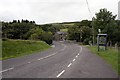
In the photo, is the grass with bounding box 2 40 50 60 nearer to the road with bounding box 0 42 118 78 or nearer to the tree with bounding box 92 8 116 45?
the road with bounding box 0 42 118 78

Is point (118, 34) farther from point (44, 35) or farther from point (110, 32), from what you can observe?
point (44, 35)

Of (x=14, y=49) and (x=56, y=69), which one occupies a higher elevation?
(x=56, y=69)

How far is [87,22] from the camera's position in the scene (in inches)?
6649

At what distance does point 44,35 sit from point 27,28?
31.8 metres

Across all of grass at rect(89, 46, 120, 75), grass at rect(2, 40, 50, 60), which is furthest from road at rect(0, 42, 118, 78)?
grass at rect(2, 40, 50, 60)

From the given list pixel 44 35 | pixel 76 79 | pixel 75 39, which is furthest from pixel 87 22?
pixel 76 79

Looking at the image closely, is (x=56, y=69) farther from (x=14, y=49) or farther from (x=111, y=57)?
(x=14, y=49)

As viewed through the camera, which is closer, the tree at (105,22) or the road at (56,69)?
the road at (56,69)

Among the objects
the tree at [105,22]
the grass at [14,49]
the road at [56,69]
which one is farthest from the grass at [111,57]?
the tree at [105,22]

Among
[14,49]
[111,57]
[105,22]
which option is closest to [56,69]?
[111,57]

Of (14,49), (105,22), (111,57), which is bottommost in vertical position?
(111,57)

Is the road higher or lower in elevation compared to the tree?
lower

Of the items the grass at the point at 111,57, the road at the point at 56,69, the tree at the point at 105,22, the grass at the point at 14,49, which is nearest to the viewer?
the road at the point at 56,69

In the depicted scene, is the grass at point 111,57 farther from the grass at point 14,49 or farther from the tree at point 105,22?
the tree at point 105,22
